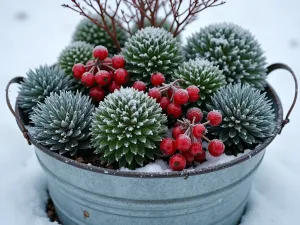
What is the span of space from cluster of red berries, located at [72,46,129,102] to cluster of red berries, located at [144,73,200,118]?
0.54ft

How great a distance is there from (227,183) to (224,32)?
73 cm

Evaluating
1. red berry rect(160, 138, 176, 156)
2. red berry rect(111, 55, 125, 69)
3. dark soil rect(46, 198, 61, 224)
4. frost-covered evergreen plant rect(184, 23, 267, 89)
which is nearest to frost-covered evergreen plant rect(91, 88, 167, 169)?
red berry rect(160, 138, 176, 156)

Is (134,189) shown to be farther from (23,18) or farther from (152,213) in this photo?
(23,18)

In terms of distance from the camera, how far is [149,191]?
1.23 m

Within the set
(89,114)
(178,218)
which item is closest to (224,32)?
(89,114)

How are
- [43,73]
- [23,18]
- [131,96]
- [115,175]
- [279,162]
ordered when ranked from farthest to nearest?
[23,18] → [279,162] → [43,73] → [131,96] → [115,175]

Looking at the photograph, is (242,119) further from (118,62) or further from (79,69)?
(79,69)

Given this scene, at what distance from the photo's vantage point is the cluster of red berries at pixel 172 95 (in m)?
1.30

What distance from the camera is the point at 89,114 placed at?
1.41m

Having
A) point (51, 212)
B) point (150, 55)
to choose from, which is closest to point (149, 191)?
point (150, 55)

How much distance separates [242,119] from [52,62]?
2.03 metres

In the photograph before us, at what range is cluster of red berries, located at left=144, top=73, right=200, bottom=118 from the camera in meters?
1.30

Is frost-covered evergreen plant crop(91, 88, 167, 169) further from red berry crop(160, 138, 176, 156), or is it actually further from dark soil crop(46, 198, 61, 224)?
dark soil crop(46, 198, 61, 224)

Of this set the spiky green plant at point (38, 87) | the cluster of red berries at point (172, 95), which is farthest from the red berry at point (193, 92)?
the spiky green plant at point (38, 87)
